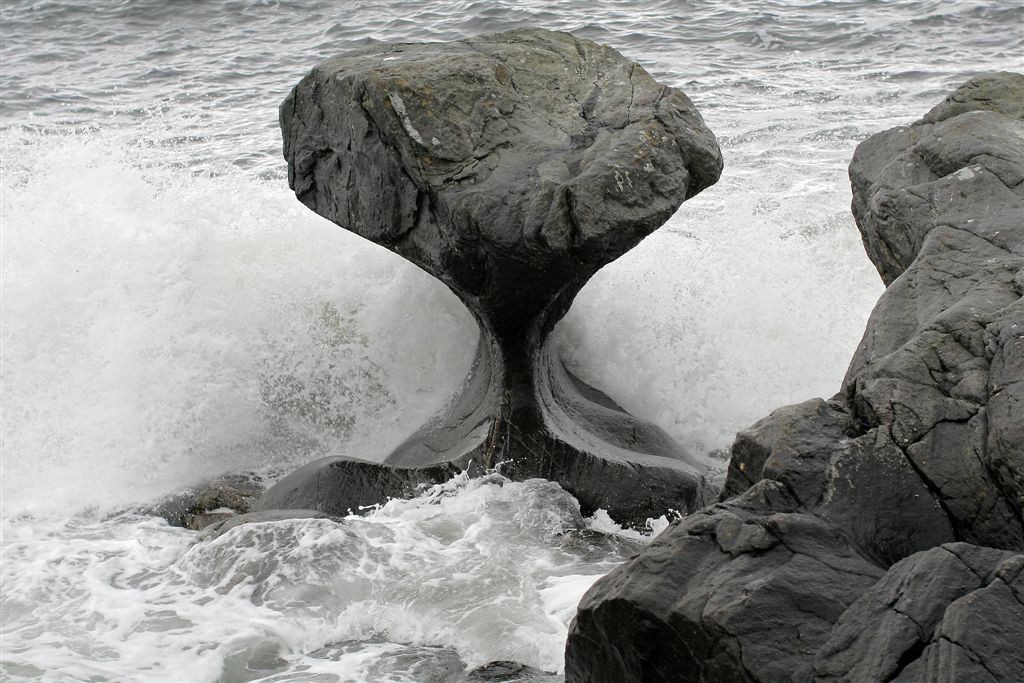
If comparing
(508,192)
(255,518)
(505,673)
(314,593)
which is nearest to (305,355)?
(255,518)

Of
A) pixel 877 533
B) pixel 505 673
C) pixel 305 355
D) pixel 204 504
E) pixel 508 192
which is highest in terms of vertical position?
pixel 508 192

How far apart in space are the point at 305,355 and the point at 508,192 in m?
2.40

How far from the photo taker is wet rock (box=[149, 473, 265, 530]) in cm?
527

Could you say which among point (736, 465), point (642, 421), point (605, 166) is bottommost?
point (642, 421)

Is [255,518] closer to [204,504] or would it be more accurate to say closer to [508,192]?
[204,504]

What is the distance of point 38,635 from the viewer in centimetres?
395

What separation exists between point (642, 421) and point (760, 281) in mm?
1720

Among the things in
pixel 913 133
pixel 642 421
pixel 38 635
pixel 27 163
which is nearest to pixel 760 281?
pixel 642 421

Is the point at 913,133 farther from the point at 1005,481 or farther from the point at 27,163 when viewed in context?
the point at 27,163

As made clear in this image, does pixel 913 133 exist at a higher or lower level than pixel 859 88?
higher

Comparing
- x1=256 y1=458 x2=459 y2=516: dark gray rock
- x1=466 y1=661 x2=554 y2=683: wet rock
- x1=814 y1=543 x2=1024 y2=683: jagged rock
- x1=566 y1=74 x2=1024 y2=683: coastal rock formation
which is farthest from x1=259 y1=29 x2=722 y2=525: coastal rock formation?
x1=814 y1=543 x2=1024 y2=683: jagged rock

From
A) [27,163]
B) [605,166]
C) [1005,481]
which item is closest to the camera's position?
[1005,481]

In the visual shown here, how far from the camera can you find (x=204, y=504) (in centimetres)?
540

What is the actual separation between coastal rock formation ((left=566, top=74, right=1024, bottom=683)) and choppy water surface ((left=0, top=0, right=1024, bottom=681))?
107 cm
